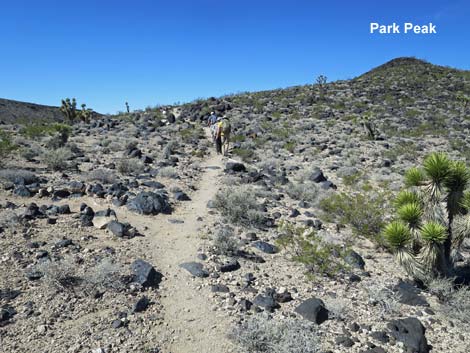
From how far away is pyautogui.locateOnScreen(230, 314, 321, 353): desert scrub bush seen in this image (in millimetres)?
4664

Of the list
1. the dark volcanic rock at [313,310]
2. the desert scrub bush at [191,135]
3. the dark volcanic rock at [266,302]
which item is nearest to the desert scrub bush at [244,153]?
the desert scrub bush at [191,135]

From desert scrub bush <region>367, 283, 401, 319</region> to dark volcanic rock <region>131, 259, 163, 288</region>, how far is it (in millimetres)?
3832

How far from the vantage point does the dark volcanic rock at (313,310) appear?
17.9 ft

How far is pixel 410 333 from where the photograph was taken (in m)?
5.18

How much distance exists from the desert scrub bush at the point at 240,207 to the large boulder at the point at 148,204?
1469 millimetres

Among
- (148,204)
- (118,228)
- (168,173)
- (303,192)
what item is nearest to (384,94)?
(303,192)

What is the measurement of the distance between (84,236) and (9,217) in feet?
5.55

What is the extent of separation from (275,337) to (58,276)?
367 centimetres

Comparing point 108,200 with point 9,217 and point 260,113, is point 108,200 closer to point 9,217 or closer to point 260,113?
point 9,217

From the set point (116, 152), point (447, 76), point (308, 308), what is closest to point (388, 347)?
point (308, 308)

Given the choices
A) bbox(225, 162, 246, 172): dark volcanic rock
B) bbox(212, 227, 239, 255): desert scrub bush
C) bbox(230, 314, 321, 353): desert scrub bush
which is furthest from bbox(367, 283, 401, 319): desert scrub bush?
bbox(225, 162, 246, 172): dark volcanic rock

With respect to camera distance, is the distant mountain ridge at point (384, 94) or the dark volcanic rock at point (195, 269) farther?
the distant mountain ridge at point (384, 94)

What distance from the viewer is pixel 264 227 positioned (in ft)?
29.7

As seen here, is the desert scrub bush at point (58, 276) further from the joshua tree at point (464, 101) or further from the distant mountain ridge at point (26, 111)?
the distant mountain ridge at point (26, 111)
